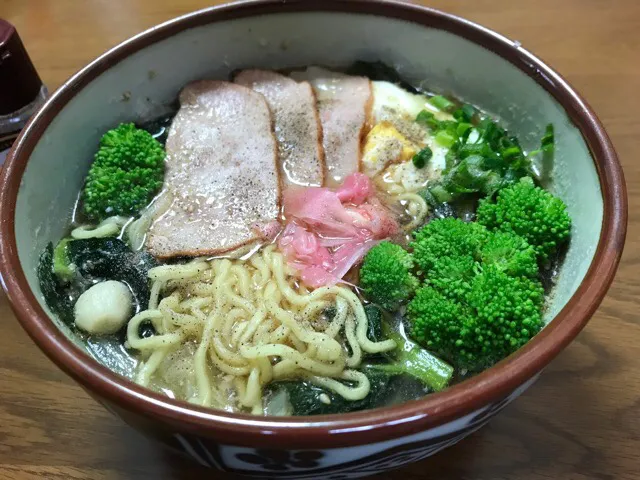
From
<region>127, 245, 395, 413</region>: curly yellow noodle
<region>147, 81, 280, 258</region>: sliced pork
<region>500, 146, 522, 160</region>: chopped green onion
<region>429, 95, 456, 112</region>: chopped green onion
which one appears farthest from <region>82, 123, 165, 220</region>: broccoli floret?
<region>500, 146, 522, 160</region>: chopped green onion

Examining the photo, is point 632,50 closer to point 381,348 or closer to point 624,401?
point 624,401

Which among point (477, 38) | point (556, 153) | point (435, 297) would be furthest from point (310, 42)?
point (435, 297)

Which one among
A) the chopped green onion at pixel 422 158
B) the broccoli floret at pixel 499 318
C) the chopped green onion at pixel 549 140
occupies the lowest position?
the broccoli floret at pixel 499 318

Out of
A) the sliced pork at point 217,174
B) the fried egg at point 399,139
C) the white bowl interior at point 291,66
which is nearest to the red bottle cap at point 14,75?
the white bowl interior at point 291,66

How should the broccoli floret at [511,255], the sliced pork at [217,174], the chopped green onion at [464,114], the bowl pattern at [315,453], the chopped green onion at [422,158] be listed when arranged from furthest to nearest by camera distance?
the chopped green onion at [464,114] → the chopped green onion at [422,158] → the sliced pork at [217,174] → the broccoli floret at [511,255] → the bowl pattern at [315,453]

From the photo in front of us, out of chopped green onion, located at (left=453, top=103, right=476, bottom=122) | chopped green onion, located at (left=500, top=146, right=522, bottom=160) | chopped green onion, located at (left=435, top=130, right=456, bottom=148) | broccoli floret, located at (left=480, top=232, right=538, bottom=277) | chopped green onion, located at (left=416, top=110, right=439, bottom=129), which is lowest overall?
broccoli floret, located at (left=480, top=232, right=538, bottom=277)

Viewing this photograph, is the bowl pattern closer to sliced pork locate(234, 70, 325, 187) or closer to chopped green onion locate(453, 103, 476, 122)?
sliced pork locate(234, 70, 325, 187)

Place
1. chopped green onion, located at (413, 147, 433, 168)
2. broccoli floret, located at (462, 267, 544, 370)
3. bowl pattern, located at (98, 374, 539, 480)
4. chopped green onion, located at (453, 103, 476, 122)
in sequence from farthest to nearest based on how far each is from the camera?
chopped green onion, located at (453, 103, 476, 122) → chopped green onion, located at (413, 147, 433, 168) → broccoli floret, located at (462, 267, 544, 370) → bowl pattern, located at (98, 374, 539, 480)

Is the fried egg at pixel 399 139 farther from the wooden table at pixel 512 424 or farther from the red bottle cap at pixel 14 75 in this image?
the red bottle cap at pixel 14 75
